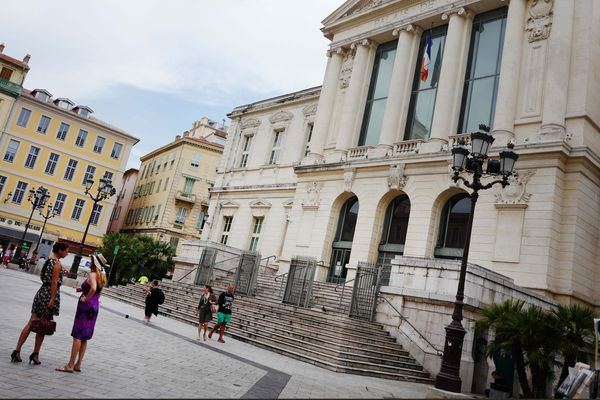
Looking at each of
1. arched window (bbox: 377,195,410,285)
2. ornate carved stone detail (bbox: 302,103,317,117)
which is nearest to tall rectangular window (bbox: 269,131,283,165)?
ornate carved stone detail (bbox: 302,103,317,117)

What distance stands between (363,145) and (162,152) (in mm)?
36802

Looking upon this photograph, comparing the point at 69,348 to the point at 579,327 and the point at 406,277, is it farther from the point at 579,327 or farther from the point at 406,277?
the point at 579,327

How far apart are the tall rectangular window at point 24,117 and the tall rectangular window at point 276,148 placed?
1064 inches

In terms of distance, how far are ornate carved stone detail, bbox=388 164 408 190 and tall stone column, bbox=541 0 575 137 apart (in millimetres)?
6046

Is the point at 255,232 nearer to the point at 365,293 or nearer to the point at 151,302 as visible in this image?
the point at 151,302

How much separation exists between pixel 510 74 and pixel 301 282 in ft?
39.6

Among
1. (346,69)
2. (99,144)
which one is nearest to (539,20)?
(346,69)

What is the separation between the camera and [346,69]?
28781 mm

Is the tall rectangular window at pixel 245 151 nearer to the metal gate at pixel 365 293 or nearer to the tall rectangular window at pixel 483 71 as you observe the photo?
the tall rectangular window at pixel 483 71

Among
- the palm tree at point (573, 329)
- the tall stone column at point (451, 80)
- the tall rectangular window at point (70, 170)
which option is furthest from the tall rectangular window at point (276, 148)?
the tall rectangular window at point (70, 170)

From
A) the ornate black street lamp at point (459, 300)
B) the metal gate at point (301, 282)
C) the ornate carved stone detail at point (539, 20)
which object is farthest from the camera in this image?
the ornate carved stone detail at point (539, 20)

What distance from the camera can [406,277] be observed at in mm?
14938

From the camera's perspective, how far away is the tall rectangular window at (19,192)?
45.3 meters

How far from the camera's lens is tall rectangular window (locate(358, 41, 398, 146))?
85.0 ft
